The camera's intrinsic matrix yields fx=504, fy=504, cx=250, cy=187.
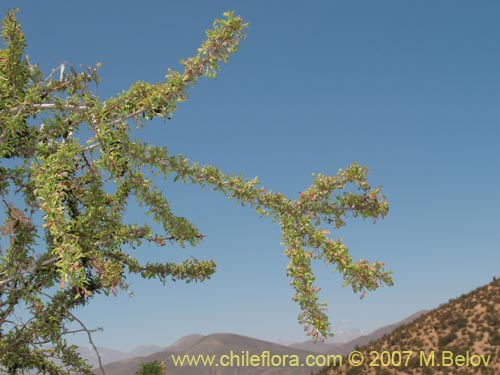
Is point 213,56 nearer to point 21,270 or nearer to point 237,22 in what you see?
point 237,22

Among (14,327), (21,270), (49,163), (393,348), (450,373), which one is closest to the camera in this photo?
(49,163)

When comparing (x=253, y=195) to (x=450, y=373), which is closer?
(x=253, y=195)

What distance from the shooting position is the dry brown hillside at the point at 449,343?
40594 mm

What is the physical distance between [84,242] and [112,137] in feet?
4.32

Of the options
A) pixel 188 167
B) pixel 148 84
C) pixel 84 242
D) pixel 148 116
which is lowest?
pixel 84 242

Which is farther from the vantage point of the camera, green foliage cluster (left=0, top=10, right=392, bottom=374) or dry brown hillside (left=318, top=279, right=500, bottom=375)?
dry brown hillside (left=318, top=279, right=500, bottom=375)

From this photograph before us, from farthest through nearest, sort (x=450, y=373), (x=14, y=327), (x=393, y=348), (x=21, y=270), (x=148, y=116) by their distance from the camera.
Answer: (x=393, y=348), (x=450, y=373), (x=14, y=327), (x=21, y=270), (x=148, y=116)

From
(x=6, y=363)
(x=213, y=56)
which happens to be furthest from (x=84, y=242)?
(x=6, y=363)

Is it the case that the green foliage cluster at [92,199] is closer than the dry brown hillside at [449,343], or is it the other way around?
the green foliage cluster at [92,199]

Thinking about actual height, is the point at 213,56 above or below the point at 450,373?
above

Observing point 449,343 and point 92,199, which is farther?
point 449,343

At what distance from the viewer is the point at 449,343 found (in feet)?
150

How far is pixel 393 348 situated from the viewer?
49.6 metres

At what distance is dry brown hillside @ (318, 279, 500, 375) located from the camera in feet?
133
